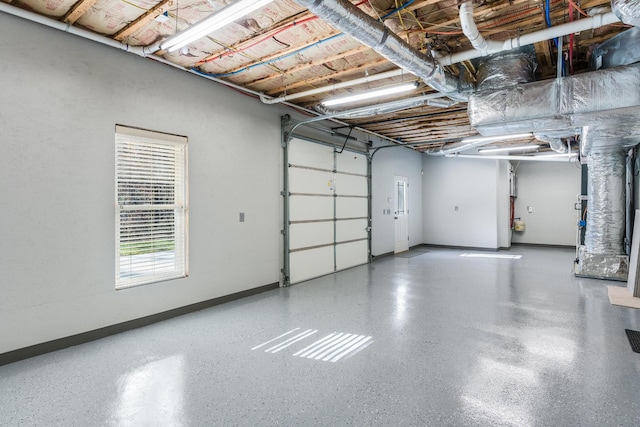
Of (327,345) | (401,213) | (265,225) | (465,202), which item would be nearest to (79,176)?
(265,225)

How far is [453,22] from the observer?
303 centimetres

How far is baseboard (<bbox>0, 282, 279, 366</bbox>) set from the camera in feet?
9.40

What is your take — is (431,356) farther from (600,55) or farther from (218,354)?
(600,55)

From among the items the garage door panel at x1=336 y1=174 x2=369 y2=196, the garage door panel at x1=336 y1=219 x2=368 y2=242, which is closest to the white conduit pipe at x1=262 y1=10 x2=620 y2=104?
the garage door panel at x1=336 y1=174 x2=369 y2=196

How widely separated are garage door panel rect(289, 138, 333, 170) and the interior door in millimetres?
3093

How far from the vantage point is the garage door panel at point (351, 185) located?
264 inches

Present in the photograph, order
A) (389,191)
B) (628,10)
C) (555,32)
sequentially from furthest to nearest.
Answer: (389,191)
(555,32)
(628,10)

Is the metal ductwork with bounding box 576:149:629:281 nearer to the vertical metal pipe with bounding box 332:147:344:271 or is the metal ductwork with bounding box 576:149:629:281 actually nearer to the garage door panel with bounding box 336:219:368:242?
the garage door panel with bounding box 336:219:368:242

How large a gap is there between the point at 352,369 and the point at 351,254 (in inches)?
174

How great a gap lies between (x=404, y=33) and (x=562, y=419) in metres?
3.27

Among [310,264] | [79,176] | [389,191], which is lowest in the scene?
[310,264]

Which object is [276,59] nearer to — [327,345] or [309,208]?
[309,208]

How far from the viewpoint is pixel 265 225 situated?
5.18 meters

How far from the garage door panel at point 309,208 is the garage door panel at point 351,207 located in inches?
10.9
